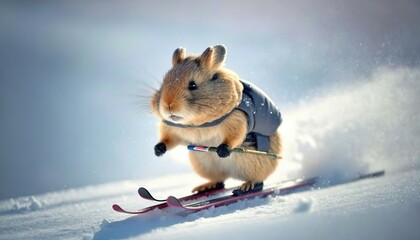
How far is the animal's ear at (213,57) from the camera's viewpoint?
7.80 feet

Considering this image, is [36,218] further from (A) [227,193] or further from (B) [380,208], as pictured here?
(B) [380,208]

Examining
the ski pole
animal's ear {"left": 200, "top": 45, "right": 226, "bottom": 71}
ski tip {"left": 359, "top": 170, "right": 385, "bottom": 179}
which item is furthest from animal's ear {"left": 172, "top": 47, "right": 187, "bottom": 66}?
ski tip {"left": 359, "top": 170, "right": 385, "bottom": 179}

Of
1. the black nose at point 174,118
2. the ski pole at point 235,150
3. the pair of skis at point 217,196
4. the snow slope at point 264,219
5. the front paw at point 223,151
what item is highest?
the black nose at point 174,118

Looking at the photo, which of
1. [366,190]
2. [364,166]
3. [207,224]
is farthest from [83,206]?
[364,166]

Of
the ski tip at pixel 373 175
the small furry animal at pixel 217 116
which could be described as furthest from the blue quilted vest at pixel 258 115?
the ski tip at pixel 373 175

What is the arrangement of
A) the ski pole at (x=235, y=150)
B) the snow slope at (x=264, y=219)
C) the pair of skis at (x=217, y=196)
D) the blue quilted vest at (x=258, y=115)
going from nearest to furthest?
the snow slope at (x=264, y=219)
the pair of skis at (x=217, y=196)
the ski pole at (x=235, y=150)
the blue quilted vest at (x=258, y=115)

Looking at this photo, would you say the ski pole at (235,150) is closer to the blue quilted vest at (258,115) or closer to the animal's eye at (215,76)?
the blue quilted vest at (258,115)

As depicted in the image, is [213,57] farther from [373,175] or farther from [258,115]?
[373,175]

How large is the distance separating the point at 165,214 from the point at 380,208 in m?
0.96

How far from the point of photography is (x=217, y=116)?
2295mm

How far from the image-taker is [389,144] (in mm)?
3467

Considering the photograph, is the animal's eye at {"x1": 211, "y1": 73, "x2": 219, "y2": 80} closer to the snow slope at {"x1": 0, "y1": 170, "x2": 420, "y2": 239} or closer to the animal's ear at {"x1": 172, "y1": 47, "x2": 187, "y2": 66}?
the animal's ear at {"x1": 172, "y1": 47, "x2": 187, "y2": 66}

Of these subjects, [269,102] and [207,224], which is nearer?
[207,224]

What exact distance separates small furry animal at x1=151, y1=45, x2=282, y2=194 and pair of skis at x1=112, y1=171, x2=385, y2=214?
75 mm
